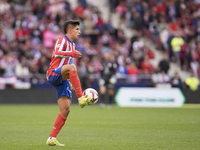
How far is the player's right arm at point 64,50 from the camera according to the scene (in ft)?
22.5

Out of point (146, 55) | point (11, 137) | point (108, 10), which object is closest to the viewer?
point (11, 137)

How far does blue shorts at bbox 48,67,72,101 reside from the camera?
22.8ft

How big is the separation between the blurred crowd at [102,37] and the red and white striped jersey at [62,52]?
1269 centimetres

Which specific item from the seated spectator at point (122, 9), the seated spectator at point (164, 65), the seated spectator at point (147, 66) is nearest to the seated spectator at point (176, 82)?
the seated spectator at point (164, 65)

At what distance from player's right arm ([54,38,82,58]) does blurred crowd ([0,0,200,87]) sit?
41.8 feet

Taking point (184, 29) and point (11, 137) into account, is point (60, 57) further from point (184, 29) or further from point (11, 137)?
point (184, 29)

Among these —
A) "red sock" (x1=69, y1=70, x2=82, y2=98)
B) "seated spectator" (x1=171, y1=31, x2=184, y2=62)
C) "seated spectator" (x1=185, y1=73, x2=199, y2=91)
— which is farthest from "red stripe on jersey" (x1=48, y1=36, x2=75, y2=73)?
"seated spectator" (x1=171, y1=31, x2=184, y2=62)

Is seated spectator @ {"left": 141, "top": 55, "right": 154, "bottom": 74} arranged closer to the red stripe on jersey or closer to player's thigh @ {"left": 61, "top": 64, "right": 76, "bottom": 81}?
the red stripe on jersey

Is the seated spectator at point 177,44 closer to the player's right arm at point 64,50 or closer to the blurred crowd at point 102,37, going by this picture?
the blurred crowd at point 102,37

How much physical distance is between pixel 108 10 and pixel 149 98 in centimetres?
899

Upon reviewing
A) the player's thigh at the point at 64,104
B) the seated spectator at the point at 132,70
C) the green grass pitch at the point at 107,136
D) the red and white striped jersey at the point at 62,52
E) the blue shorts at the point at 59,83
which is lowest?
the seated spectator at the point at 132,70

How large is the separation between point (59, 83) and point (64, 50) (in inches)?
23.3

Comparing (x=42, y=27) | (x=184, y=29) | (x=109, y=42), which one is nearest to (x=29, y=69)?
(x=42, y=27)

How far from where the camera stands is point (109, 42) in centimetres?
2312
